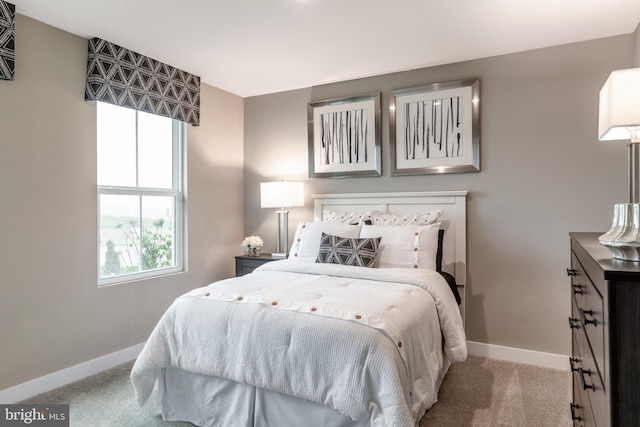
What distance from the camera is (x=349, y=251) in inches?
108

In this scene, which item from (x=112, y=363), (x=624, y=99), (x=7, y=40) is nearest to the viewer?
(x=624, y=99)

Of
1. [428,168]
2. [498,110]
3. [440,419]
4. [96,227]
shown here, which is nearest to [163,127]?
[96,227]

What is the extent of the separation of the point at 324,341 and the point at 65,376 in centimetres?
216

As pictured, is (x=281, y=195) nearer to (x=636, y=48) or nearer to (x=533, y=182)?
(x=533, y=182)

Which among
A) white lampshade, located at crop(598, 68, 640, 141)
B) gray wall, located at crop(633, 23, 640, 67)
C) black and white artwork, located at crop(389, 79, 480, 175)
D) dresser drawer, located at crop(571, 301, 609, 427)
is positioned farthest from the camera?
black and white artwork, located at crop(389, 79, 480, 175)

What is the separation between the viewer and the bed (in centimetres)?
158

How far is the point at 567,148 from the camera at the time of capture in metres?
2.89

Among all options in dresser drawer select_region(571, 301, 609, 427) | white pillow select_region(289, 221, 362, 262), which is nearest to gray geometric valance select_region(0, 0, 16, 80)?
white pillow select_region(289, 221, 362, 262)

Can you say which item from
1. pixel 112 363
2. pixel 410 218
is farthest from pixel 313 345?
pixel 112 363

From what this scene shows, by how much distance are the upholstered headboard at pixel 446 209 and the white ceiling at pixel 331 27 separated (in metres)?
1.17

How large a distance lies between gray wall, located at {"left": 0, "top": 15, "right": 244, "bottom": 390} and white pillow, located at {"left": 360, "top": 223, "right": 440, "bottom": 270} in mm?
2083

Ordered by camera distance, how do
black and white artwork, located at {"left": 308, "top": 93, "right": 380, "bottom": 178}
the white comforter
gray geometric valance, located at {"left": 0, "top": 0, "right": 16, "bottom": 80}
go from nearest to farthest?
the white comforter → gray geometric valance, located at {"left": 0, "top": 0, "right": 16, "bottom": 80} → black and white artwork, located at {"left": 308, "top": 93, "right": 380, "bottom": 178}

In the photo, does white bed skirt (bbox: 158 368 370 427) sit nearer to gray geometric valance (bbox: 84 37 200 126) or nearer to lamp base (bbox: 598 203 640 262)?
lamp base (bbox: 598 203 640 262)

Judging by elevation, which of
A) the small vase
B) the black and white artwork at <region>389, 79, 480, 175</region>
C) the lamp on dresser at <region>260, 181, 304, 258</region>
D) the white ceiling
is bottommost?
the small vase
